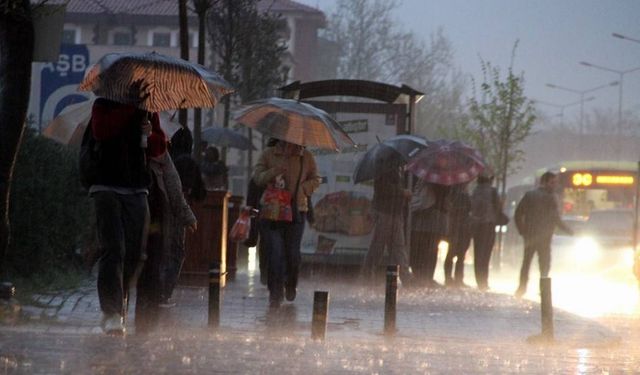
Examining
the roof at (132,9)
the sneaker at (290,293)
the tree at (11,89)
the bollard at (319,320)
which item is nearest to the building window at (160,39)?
the roof at (132,9)

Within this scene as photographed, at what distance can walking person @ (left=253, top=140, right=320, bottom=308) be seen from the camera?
47.8 ft

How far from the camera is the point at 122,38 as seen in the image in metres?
86.1

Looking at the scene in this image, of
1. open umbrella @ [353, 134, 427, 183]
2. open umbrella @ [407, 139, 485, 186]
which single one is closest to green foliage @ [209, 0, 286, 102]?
open umbrella @ [407, 139, 485, 186]

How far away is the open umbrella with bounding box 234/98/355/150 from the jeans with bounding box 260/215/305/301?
0.91 metres

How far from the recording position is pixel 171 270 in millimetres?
13867

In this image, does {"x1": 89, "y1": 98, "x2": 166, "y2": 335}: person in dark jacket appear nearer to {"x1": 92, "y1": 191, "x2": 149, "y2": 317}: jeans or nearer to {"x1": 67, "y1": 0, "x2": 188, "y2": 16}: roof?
{"x1": 92, "y1": 191, "x2": 149, "y2": 317}: jeans

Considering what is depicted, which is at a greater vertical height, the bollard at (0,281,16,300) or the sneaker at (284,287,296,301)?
the bollard at (0,281,16,300)

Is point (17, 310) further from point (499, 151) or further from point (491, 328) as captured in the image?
point (499, 151)

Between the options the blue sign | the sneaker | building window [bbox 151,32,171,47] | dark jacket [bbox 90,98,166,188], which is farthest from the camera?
building window [bbox 151,32,171,47]

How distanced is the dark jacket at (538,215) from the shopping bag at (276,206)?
729cm

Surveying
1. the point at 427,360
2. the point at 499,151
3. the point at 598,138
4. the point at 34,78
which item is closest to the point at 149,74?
the point at 427,360

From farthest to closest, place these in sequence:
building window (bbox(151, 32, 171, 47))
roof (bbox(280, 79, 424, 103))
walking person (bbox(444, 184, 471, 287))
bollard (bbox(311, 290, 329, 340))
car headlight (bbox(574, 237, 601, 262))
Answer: building window (bbox(151, 32, 171, 47))
car headlight (bbox(574, 237, 601, 262))
walking person (bbox(444, 184, 471, 287))
roof (bbox(280, 79, 424, 103))
bollard (bbox(311, 290, 329, 340))

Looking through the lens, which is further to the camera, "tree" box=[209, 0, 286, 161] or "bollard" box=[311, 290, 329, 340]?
"tree" box=[209, 0, 286, 161]

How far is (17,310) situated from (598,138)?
14583cm
